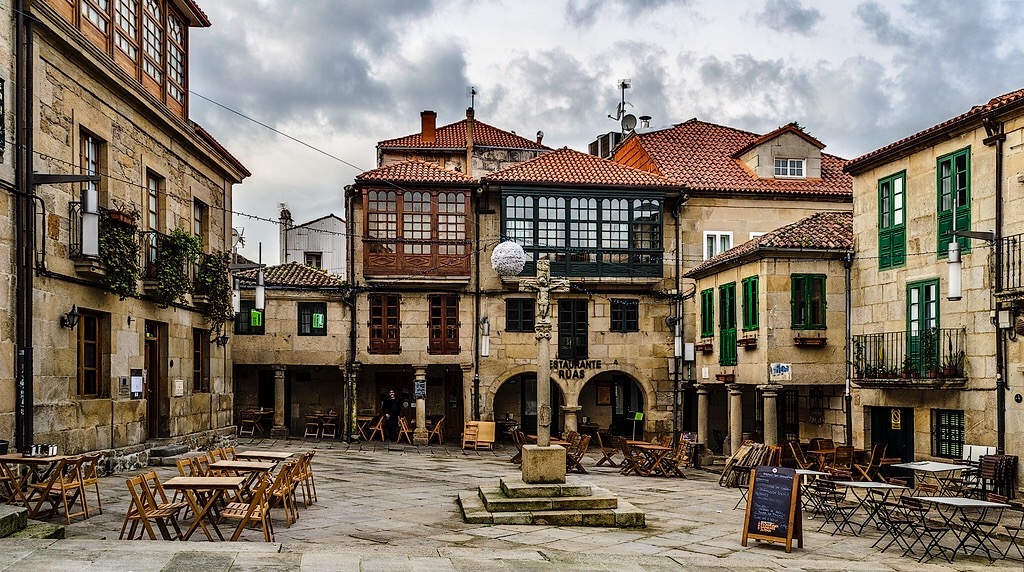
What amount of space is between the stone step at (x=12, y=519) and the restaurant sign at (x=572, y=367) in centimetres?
1877

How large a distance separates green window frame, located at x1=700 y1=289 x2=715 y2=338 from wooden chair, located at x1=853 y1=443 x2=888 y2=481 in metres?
6.10

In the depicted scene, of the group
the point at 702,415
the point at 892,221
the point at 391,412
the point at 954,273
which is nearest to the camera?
the point at 954,273

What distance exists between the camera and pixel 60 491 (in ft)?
38.0

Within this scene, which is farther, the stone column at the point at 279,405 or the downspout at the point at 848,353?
the stone column at the point at 279,405

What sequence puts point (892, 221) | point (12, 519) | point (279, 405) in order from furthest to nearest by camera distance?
1. point (279, 405)
2. point (892, 221)
3. point (12, 519)

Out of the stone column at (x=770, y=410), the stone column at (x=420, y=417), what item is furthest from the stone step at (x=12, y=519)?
the stone column at (x=420, y=417)

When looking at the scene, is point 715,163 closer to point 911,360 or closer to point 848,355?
point 848,355

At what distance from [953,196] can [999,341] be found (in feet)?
9.22

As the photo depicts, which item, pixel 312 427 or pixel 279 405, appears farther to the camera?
pixel 312 427

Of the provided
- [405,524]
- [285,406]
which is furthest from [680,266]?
[405,524]

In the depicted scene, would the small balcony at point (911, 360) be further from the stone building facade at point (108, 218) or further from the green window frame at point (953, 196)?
the stone building facade at point (108, 218)

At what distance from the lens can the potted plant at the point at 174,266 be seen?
57.9ft

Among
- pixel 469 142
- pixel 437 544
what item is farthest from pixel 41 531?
pixel 469 142

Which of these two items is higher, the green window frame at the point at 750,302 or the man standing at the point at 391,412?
A: the green window frame at the point at 750,302
